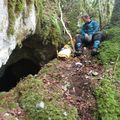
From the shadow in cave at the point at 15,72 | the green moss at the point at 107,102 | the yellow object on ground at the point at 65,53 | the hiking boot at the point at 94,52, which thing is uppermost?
the hiking boot at the point at 94,52

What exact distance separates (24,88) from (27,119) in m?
0.76

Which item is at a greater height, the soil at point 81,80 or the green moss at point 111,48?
the green moss at point 111,48

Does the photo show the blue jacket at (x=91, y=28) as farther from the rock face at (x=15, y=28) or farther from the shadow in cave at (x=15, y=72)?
the shadow in cave at (x=15, y=72)

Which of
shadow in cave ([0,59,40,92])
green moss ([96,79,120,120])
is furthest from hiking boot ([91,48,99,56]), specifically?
shadow in cave ([0,59,40,92])

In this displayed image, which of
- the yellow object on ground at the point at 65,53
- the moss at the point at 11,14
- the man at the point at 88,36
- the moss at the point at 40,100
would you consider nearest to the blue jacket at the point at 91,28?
the man at the point at 88,36

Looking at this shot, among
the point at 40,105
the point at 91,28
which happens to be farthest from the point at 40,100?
the point at 91,28

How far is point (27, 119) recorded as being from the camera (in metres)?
6.00

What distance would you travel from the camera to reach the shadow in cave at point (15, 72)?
30.6ft

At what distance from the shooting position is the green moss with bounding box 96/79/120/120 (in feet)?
20.2

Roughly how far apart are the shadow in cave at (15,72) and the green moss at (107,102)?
9.76ft

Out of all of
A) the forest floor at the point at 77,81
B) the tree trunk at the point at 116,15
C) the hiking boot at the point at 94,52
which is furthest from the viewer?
the tree trunk at the point at 116,15

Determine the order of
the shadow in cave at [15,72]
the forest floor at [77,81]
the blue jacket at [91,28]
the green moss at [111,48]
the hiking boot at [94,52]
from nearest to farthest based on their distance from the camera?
the forest floor at [77,81]
the green moss at [111,48]
the hiking boot at [94,52]
the blue jacket at [91,28]
the shadow in cave at [15,72]

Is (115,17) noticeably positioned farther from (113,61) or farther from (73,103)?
(73,103)

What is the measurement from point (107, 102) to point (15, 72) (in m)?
4.02
